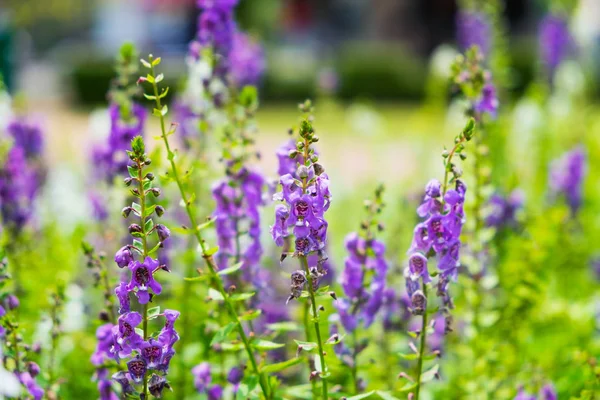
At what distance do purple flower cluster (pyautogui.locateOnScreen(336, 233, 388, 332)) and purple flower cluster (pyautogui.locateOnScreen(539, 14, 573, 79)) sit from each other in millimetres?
4732

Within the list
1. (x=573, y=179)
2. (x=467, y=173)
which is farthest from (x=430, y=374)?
(x=573, y=179)

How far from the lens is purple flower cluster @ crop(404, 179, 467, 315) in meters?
2.24

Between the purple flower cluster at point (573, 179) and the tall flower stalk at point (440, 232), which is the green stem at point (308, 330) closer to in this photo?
the tall flower stalk at point (440, 232)

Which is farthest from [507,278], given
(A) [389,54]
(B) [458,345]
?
(A) [389,54]

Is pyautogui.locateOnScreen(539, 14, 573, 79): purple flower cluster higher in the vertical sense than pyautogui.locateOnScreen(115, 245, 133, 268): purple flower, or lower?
higher

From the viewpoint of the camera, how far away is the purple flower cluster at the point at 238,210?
2.85 metres

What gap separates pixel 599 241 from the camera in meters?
5.91

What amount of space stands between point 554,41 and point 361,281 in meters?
4.84

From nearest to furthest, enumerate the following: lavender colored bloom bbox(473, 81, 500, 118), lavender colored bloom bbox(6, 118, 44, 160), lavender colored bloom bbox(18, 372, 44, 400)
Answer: lavender colored bloom bbox(18, 372, 44, 400), lavender colored bloom bbox(473, 81, 500, 118), lavender colored bloom bbox(6, 118, 44, 160)

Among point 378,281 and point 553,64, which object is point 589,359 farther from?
point 553,64

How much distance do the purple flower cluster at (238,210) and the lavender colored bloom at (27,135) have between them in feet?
6.45

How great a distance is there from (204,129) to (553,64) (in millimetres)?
4301

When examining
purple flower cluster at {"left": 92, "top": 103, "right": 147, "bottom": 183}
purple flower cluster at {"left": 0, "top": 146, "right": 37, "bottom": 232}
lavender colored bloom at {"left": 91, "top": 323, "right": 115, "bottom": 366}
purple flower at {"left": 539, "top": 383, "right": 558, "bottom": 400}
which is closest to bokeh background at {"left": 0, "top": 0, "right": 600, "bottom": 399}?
lavender colored bloom at {"left": 91, "top": 323, "right": 115, "bottom": 366}

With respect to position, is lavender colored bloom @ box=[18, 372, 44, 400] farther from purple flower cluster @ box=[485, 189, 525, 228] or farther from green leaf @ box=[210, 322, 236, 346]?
purple flower cluster @ box=[485, 189, 525, 228]
